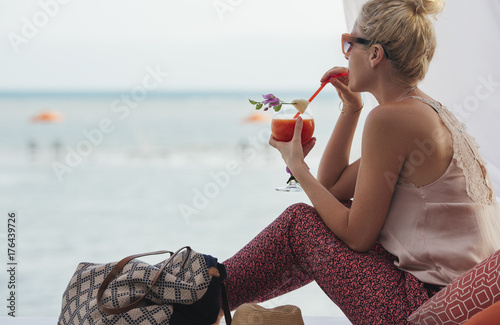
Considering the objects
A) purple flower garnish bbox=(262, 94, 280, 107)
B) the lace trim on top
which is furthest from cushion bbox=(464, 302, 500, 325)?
purple flower garnish bbox=(262, 94, 280, 107)

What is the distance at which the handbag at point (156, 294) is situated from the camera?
1.65 metres

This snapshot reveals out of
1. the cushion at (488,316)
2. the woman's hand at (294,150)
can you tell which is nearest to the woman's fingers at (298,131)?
the woman's hand at (294,150)

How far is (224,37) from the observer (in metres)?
16.9

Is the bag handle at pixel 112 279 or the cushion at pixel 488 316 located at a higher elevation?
the cushion at pixel 488 316

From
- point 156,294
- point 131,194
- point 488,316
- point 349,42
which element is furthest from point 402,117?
point 131,194

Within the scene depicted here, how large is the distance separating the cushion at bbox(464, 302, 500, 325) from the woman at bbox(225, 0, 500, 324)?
30cm

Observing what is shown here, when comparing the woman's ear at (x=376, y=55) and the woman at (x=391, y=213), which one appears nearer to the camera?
the woman at (x=391, y=213)

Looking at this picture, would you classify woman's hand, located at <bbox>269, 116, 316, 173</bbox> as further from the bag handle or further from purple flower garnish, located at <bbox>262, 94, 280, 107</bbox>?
the bag handle

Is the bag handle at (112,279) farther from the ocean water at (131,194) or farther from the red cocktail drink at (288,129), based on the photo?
the ocean water at (131,194)

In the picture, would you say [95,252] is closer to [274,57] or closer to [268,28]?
[268,28]

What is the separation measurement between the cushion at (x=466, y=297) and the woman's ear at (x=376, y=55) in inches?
25.4

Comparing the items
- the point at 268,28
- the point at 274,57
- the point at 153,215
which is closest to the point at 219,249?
the point at 153,215

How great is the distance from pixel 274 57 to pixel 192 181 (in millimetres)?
10423

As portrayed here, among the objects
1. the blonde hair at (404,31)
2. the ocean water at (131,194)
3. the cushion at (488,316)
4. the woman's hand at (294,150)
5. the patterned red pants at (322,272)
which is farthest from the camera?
the ocean water at (131,194)
